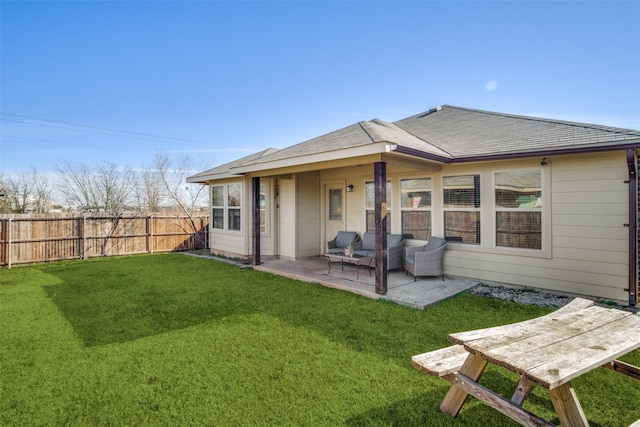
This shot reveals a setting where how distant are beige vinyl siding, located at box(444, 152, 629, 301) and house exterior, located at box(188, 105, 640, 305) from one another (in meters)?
0.01

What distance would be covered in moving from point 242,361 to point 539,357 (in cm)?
261

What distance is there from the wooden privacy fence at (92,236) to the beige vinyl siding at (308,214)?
5.52 metres

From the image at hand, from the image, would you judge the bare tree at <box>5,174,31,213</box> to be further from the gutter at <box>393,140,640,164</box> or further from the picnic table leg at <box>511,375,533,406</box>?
the picnic table leg at <box>511,375,533,406</box>

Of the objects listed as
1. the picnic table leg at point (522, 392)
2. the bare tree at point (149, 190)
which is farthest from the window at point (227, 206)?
the bare tree at point (149, 190)

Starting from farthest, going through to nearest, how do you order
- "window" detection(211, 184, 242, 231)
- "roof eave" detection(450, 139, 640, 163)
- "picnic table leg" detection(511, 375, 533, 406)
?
"window" detection(211, 184, 242, 231) → "roof eave" detection(450, 139, 640, 163) → "picnic table leg" detection(511, 375, 533, 406)

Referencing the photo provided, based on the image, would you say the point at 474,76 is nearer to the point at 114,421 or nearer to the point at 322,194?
the point at 322,194

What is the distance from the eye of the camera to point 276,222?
975cm

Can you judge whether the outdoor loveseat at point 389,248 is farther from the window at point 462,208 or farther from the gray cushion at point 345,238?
the window at point 462,208

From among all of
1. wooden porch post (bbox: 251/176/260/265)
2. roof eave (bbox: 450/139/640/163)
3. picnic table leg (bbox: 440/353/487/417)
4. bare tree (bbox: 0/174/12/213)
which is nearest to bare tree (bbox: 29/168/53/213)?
bare tree (bbox: 0/174/12/213)

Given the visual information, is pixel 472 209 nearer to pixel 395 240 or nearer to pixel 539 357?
pixel 395 240

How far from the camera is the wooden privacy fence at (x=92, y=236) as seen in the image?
9094 mm

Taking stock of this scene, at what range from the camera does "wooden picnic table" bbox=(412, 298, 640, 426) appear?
176 cm

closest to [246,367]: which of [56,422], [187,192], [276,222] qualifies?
[56,422]

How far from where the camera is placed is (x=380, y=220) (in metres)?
5.39
